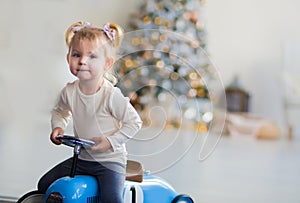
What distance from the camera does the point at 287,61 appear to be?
5109 millimetres

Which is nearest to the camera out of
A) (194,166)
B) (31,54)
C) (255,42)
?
(194,166)

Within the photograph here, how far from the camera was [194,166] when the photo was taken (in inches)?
109

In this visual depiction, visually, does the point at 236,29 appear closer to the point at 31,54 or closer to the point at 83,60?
the point at 31,54

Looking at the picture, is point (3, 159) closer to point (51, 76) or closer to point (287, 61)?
point (51, 76)

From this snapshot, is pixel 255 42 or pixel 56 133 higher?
pixel 255 42

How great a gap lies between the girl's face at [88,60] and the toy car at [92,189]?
0.14m

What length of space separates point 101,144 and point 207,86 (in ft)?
1.36

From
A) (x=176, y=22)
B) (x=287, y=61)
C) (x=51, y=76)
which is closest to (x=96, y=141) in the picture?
(x=51, y=76)

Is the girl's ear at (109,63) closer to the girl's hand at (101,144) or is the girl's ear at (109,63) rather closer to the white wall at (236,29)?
the girl's hand at (101,144)

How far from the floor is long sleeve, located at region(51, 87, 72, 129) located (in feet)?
0.49

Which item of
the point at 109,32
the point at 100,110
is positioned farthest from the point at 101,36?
the point at 100,110

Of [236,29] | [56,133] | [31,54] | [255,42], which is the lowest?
[56,133]

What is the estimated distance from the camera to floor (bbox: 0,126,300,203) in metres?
1.36

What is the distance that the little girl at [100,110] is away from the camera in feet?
3.81
